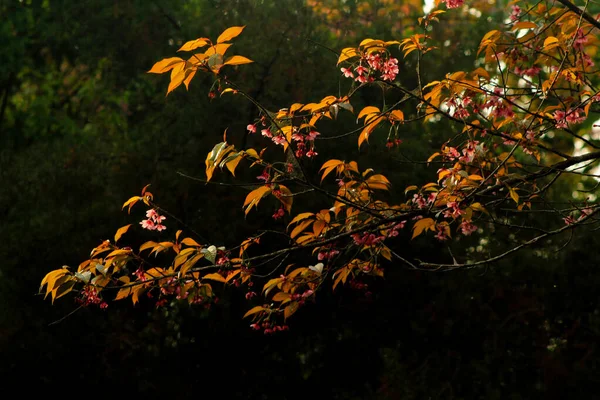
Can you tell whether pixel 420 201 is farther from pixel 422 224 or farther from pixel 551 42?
pixel 551 42

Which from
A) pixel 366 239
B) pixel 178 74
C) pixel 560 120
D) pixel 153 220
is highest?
pixel 178 74

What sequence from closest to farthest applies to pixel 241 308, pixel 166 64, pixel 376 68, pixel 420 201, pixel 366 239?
1. pixel 166 64
2. pixel 376 68
3. pixel 366 239
4. pixel 420 201
5. pixel 241 308

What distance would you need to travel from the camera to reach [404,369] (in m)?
6.42

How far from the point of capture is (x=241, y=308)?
6.57 meters

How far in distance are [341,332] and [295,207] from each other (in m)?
1.23

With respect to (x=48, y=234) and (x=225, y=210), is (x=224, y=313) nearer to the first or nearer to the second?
(x=225, y=210)

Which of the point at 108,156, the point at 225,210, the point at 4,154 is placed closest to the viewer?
the point at 225,210

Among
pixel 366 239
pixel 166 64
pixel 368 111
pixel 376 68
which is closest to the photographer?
pixel 166 64

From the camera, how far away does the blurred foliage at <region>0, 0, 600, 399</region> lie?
252 inches

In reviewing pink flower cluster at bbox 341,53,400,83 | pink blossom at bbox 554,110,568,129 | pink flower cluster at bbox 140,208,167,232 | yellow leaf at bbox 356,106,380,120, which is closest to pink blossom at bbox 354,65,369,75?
pink flower cluster at bbox 341,53,400,83

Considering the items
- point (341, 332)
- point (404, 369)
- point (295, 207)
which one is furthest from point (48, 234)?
point (404, 369)

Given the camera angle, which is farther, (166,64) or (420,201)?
(420,201)

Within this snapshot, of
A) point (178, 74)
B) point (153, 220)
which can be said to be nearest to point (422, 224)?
point (153, 220)

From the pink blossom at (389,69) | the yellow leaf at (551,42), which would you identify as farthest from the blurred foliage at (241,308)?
the yellow leaf at (551,42)
